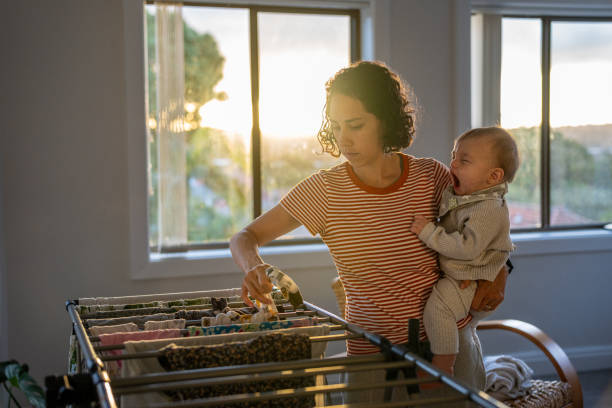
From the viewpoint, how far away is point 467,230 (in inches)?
71.6

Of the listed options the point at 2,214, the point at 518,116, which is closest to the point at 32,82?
the point at 2,214

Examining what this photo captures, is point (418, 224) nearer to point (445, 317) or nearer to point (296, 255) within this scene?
point (445, 317)

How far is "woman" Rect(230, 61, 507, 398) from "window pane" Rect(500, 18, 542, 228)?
284 centimetres

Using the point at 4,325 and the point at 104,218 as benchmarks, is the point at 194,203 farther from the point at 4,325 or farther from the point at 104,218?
the point at 4,325

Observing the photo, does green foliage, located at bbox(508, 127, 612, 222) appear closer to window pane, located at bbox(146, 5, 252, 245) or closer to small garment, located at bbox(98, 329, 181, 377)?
window pane, located at bbox(146, 5, 252, 245)

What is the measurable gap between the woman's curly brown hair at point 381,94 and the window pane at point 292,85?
2120mm

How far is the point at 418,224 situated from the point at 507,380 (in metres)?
1.35

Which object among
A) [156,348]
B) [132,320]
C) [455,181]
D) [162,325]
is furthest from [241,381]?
[455,181]

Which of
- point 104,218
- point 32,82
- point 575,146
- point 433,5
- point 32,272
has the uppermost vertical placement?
point 433,5

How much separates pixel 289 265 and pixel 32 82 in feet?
5.58

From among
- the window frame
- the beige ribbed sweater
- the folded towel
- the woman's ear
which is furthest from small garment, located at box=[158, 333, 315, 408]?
the window frame

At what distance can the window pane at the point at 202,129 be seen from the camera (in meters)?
3.71

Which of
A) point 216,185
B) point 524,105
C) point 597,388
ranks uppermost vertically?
point 524,105

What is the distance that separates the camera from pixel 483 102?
429 centimetres
